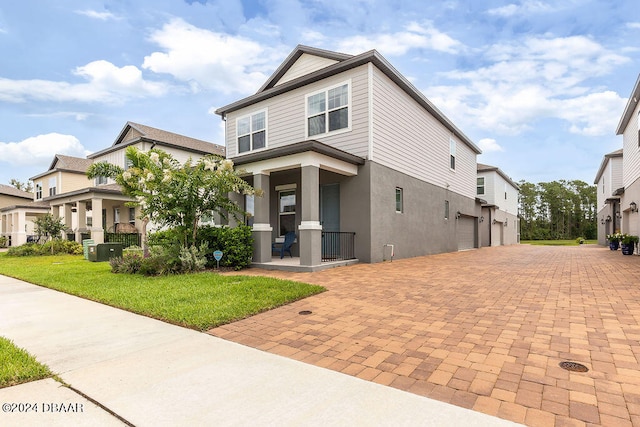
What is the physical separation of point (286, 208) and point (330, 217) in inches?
80.3

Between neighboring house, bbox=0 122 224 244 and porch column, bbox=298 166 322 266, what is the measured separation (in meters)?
11.1

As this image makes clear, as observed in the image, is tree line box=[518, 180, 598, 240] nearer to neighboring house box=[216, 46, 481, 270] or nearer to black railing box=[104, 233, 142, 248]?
neighboring house box=[216, 46, 481, 270]

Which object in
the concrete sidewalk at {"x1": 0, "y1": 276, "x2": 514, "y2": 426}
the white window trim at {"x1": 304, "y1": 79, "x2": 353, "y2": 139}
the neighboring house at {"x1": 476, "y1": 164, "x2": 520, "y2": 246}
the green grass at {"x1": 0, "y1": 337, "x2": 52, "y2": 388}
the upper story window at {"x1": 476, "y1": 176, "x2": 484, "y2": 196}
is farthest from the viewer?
the upper story window at {"x1": 476, "y1": 176, "x2": 484, "y2": 196}

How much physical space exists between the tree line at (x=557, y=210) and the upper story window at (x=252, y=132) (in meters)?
45.2

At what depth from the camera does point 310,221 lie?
29.6ft

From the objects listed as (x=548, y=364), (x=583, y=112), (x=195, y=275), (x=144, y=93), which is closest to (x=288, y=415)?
(x=548, y=364)

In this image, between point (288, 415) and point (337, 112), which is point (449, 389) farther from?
point (337, 112)

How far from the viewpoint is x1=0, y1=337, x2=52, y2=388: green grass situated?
2.69m

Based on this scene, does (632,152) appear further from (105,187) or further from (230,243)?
(105,187)

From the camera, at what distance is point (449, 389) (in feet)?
8.26

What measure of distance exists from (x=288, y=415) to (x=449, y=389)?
4.13 ft

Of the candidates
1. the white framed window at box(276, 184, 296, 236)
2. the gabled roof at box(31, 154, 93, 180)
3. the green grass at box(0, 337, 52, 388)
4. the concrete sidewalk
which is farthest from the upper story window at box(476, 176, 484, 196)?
the gabled roof at box(31, 154, 93, 180)

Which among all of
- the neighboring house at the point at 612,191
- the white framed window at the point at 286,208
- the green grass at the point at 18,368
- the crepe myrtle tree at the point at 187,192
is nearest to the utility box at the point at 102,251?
the crepe myrtle tree at the point at 187,192

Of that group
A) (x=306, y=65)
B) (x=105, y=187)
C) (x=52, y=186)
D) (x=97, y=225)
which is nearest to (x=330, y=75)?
(x=306, y=65)
